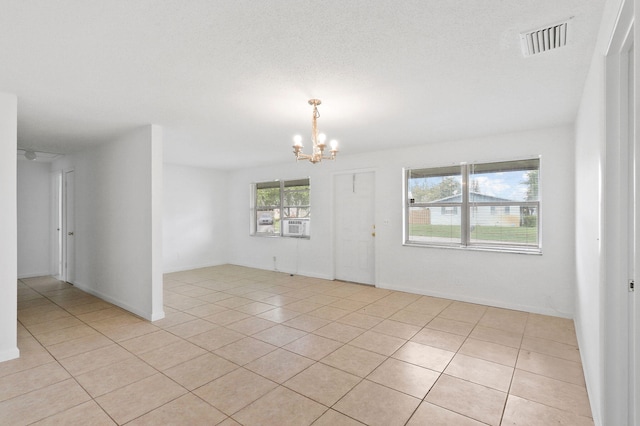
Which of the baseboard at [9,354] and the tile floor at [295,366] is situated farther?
the baseboard at [9,354]

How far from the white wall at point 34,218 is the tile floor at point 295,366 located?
2.85 metres

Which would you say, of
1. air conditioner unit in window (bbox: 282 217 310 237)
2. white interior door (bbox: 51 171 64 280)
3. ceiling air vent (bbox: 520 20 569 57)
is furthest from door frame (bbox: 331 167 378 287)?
white interior door (bbox: 51 171 64 280)

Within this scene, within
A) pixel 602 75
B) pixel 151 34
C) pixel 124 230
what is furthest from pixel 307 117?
pixel 124 230

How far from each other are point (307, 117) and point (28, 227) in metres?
6.96

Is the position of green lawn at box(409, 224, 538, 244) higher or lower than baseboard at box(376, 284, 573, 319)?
higher

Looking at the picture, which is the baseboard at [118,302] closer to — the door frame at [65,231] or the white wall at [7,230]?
the door frame at [65,231]

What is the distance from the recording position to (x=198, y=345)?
3273 mm

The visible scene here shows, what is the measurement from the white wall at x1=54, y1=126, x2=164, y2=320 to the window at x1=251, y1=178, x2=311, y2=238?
331 cm

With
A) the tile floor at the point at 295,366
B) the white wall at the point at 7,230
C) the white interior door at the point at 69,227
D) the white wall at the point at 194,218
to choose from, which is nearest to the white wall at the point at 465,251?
the tile floor at the point at 295,366

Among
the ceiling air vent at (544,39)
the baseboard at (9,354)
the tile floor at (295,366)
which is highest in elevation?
the ceiling air vent at (544,39)

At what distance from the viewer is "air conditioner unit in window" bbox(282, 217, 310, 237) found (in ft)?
22.6

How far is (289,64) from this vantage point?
7.75 feet

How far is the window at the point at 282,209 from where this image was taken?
22.7ft

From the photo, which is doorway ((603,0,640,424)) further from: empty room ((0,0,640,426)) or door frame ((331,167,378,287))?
door frame ((331,167,378,287))
